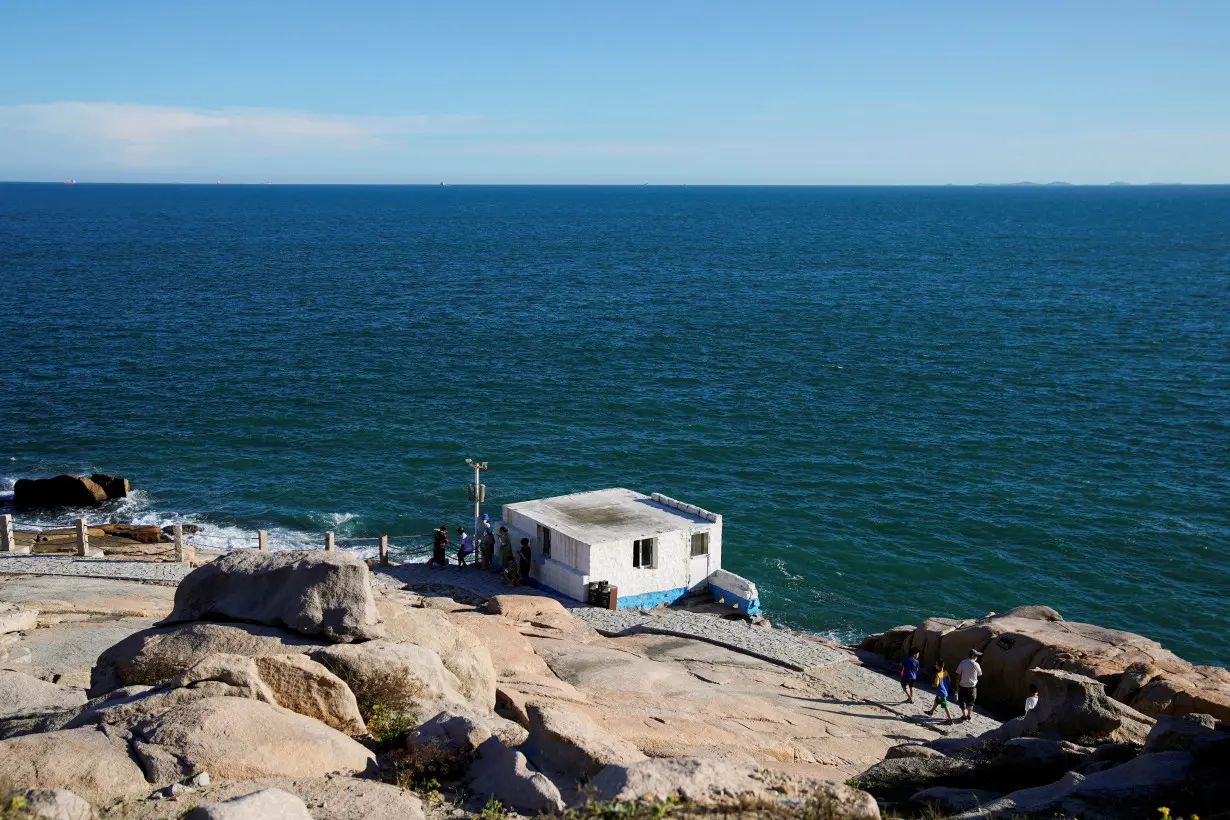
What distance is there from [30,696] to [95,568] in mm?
15926

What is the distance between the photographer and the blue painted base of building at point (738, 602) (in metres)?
31.4

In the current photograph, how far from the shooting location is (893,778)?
1500 cm

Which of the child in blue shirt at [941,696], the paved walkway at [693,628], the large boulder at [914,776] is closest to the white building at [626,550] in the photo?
the paved walkway at [693,628]

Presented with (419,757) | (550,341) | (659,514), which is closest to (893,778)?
(419,757)

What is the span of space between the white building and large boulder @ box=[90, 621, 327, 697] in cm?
1494

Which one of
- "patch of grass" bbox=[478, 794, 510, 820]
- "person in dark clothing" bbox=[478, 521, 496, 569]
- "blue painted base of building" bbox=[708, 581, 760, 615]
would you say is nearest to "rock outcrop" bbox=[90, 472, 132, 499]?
"person in dark clothing" bbox=[478, 521, 496, 569]

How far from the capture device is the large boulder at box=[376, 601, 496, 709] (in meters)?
16.8

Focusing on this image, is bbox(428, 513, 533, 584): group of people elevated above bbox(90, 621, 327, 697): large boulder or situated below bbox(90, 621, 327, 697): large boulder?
below

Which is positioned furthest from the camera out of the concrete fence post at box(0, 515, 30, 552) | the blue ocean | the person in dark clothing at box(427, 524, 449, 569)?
the blue ocean

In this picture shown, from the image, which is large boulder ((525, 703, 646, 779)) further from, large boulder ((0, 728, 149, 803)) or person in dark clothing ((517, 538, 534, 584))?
person in dark clothing ((517, 538, 534, 584))

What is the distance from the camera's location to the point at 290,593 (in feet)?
53.4

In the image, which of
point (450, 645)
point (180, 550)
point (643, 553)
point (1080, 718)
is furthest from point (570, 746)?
point (180, 550)

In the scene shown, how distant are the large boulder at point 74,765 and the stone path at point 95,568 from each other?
1818 centimetres

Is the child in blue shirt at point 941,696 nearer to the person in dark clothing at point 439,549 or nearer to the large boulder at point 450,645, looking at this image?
the large boulder at point 450,645
